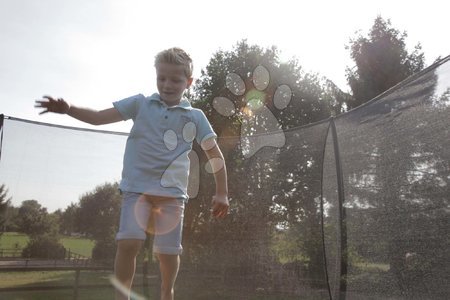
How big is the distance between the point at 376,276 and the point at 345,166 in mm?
733

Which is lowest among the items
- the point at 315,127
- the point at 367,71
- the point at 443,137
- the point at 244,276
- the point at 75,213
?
the point at 244,276

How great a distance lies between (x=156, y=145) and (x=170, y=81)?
251mm

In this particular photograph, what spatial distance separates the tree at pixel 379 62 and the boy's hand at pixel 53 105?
8373 mm

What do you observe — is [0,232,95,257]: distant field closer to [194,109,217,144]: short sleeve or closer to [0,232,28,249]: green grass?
[0,232,28,249]: green grass

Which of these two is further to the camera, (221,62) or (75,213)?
(221,62)

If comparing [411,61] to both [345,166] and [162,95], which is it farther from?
[162,95]

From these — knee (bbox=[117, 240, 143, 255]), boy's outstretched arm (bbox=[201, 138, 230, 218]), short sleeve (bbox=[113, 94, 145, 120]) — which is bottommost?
knee (bbox=[117, 240, 143, 255])

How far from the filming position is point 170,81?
1.59 metres

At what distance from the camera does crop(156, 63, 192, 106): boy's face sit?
5.12 feet

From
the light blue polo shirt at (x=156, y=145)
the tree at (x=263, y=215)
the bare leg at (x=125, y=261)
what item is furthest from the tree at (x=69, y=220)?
the bare leg at (x=125, y=261)

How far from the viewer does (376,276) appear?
7.18 ft

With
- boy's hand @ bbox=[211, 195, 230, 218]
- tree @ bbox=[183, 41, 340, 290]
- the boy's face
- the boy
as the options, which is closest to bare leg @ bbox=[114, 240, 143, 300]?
the boy

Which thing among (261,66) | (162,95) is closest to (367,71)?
(261,66)

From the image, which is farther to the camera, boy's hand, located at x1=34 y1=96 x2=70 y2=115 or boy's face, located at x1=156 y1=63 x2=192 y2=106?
boy's face, located at x1=156 y1=63 x2=192 y2=106
